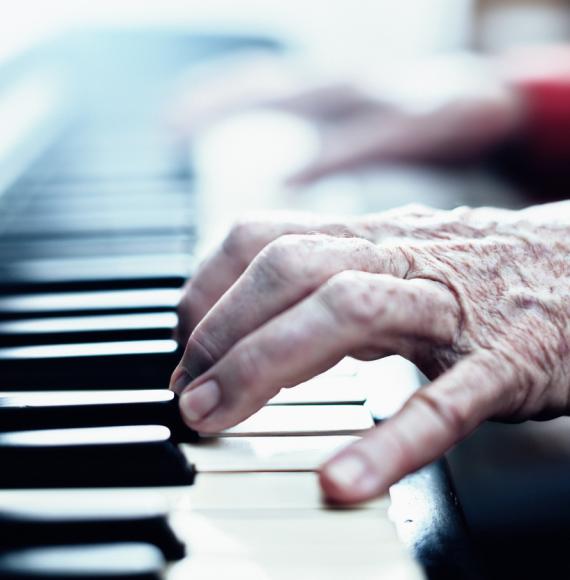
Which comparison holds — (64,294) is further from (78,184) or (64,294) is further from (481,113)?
(481,113)

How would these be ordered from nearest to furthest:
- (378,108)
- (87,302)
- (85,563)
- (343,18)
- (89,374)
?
(85,563), (89,374), (87,302), (378,108), (343,18)

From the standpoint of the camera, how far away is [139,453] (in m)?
0.55

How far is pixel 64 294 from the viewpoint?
2.72 feet

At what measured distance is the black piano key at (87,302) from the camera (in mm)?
783

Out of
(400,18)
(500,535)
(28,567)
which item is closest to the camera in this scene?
(28,567)

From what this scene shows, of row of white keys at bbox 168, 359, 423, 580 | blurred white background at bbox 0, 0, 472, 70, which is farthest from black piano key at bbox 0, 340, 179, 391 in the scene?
blurred white background at bbox 0, 0, 472, 70

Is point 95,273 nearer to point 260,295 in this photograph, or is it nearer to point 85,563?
point 260,295

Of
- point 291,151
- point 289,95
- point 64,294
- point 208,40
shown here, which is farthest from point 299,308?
point 208,40

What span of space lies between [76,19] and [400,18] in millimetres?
1985

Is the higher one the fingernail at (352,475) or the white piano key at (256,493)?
the fingernail at (352,475)

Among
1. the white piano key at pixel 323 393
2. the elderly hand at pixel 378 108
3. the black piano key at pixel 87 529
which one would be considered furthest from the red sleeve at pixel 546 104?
the black piano key at pixel 87 529

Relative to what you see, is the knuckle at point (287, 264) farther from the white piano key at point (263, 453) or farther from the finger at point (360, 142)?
the finger at point (360, 142)

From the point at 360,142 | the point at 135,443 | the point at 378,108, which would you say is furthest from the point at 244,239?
the point at 378,108

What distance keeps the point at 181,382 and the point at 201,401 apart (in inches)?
2.4
